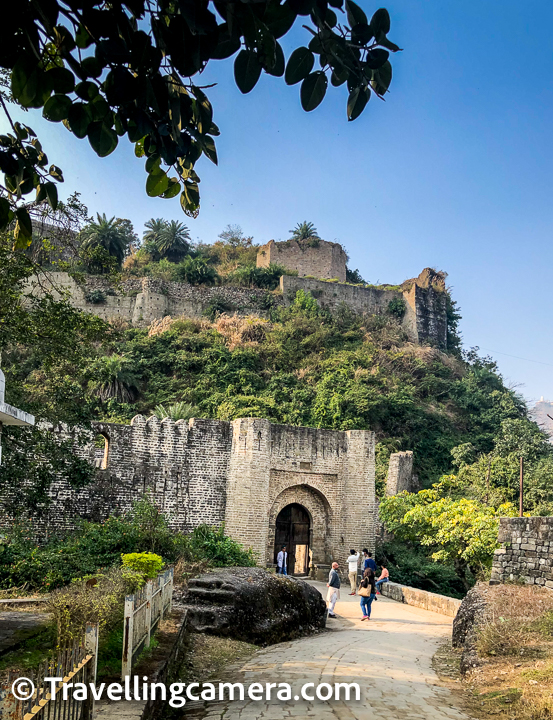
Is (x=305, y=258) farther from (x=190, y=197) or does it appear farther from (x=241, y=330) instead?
(x=190, y=197)

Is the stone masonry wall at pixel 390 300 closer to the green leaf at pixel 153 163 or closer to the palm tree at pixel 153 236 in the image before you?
the palm tree at pixel 153 236

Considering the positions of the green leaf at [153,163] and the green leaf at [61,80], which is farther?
the green leaf at [153,163]

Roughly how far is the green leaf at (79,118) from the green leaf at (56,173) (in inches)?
65.3

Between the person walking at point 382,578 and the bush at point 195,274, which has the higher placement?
the bush at point 195,274

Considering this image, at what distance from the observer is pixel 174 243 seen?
5012cm

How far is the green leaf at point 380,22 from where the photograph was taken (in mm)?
3122

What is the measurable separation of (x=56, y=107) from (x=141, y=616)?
14.9 feet

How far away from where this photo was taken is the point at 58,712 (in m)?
3.27

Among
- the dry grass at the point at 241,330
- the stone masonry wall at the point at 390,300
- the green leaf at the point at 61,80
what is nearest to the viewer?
the green leaf at the point at 61,80

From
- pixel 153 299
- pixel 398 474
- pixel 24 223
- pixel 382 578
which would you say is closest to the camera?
pixel 24 223

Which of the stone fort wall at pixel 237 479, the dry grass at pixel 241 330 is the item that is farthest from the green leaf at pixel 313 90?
the dry grass at pixel 241 330

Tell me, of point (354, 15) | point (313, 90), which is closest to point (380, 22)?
point (354, 15)

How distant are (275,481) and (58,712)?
16427 mm

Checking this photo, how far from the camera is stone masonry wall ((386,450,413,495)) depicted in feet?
83.2
